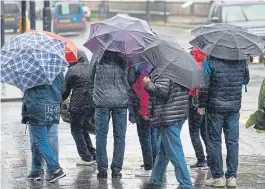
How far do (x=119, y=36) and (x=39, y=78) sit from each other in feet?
3.52

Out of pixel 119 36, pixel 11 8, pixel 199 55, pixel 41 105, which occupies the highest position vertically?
pixel 119 36

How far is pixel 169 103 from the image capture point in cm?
877

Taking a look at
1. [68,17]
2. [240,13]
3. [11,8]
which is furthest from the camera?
[11,8]

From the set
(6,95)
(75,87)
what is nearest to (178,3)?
(6,95)

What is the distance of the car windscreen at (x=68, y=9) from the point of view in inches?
1483

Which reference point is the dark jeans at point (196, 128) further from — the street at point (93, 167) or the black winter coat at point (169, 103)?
the black winter coat at point (169, 103)

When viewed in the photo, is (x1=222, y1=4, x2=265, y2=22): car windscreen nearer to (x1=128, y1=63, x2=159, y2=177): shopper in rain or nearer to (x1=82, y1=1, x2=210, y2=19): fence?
(x1=128, y1=63, x2=159, y2=177): shopper in rain

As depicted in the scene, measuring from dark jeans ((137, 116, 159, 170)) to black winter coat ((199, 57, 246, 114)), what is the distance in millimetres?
1108

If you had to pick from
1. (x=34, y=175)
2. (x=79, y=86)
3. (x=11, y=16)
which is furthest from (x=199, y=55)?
(x=11, y=16)

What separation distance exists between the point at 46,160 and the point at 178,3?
1443 inches

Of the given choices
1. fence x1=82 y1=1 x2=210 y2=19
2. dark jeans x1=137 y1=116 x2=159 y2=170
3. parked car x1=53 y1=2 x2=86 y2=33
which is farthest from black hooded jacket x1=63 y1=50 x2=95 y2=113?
Answer: fence x1=82 y1=1 x2=210 y2=19

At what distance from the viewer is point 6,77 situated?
9.33 metres

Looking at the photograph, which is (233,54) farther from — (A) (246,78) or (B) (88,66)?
(B) (88,66)

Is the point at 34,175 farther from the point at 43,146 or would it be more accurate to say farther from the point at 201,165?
the point at 201,165
